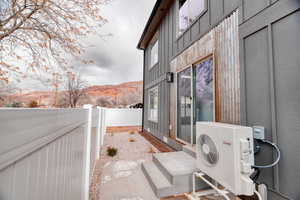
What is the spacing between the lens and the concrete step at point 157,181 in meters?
2.03

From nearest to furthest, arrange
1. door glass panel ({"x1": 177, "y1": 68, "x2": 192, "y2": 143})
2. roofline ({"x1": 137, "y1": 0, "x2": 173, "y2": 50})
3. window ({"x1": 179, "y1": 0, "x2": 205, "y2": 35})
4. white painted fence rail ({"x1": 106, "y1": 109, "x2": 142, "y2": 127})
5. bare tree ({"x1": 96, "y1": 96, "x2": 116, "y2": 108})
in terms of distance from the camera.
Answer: window ({"x1": 179, "y1": 0, "x2": 205, "y2": 35})
door glass panel ({"x1": 177, "y1": 68, "x2": 192, "y2": 143})
roofline ({"x1": 137, "y1": 0, "x2": 173, "y2": 50})
white painted fence rail ({"x1": 106, "y1": 109, "x2": 142, "y2": 127})
bare tree ({"x1": 96, "y1": 96, "x2": 116, "y2": 108})

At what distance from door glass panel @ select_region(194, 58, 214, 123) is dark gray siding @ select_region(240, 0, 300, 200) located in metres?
0.77

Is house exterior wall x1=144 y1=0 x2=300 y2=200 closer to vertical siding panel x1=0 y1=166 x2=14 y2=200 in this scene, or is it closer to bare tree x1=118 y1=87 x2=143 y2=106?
vertical siding panel x1=0 y1=166 x2=14 y2=200

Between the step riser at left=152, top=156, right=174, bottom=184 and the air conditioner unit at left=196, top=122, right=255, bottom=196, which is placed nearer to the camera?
the air conditioner unit at left=196, top=122, right=255, bottom=196

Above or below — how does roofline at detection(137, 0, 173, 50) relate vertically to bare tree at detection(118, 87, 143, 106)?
above

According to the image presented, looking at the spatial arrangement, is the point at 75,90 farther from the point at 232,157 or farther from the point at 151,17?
the point at 232,157

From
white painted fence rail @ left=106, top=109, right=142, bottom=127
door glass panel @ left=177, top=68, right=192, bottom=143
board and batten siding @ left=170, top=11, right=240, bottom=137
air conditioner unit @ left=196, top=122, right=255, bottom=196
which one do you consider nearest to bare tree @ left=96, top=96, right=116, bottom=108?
white painted fence rail @ left=106, top=109, right=142, bottom=127

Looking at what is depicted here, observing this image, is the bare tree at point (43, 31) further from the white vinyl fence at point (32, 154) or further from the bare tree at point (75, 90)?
the bare tree at point (75, 90)

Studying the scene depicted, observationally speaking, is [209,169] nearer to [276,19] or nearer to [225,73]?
[225,73]

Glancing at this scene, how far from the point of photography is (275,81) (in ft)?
5.41

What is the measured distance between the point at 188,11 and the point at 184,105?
2.59 metres

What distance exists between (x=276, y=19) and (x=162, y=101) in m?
3.70

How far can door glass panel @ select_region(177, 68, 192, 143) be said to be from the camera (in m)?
3.44

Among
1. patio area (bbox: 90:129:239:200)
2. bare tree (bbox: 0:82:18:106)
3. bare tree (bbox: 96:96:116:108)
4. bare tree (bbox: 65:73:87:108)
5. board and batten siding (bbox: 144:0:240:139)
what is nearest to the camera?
patio area (bbox: 90:129:239:200)
